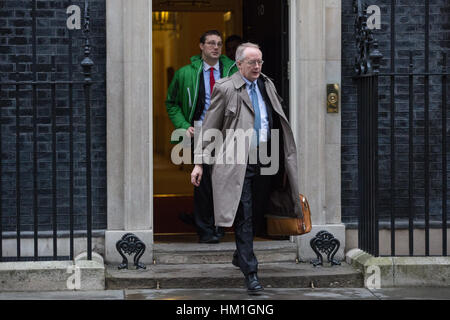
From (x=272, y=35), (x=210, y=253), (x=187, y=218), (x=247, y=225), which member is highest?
(x=272, y=35)

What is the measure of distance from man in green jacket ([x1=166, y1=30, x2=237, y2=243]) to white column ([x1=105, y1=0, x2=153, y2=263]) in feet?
1.56

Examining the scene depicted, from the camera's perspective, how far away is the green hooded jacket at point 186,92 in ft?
28.9

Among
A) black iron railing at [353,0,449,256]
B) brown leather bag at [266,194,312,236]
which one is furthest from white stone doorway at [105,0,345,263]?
brown leather bag at [266,194,312,236]

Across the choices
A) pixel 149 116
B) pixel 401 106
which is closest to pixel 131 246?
pixel 149 116

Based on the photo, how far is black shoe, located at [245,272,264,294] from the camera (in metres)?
7.41

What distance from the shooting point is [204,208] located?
28.9 ft

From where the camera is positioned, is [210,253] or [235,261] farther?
[210,253]

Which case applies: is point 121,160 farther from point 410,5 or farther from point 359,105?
point 410,5

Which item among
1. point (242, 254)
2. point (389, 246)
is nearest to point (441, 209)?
point (389, 246)

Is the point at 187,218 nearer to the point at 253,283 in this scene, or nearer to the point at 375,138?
the point at 253,283

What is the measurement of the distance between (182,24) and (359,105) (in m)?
12.7

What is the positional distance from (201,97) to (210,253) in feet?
4.80

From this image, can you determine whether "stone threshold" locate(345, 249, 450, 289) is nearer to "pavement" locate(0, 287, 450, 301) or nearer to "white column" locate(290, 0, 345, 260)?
"pavement" locate(0, 287, 450, 301)

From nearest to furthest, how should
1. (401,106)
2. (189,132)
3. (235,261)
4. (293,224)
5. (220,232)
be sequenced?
(293,224) < (235,261) < (189,132) < (401,106) < (220,232)
